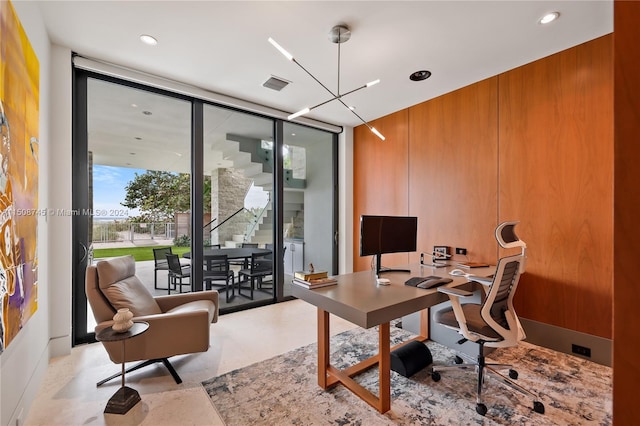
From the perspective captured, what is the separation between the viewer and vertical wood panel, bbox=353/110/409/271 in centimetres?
Answer: 440

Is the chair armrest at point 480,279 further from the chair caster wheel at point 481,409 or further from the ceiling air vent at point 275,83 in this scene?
the ceiling air vent at point 275,83

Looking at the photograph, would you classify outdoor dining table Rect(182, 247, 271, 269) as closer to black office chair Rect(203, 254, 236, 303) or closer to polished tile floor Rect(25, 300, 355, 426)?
black office chair Rect(203, 254, 236, 303)

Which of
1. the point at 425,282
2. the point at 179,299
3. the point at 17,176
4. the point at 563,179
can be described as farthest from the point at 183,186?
the point at 563,179

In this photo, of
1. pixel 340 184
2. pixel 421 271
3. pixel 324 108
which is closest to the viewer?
pixel 421 271

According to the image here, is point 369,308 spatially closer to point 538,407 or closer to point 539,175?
point 538,407

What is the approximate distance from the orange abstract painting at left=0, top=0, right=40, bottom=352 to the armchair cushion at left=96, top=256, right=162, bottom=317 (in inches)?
17.4

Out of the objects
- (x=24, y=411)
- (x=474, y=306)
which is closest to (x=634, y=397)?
(x=474, y=306)

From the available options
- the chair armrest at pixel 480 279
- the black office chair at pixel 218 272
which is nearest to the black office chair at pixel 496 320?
the chair armrest at pixel 480 279

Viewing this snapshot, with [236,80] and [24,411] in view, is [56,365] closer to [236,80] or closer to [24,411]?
[24,411]

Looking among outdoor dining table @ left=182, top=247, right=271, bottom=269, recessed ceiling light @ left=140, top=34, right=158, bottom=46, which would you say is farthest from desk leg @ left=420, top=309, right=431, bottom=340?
recessed ceiling light @ left=140, top=34, right=158, bottom=46

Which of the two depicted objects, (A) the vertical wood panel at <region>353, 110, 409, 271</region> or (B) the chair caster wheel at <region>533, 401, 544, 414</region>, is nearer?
(B) the chair caster wheel at <region>533, 401, 544, 414</region>

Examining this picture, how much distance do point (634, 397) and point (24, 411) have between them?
305 centimetres

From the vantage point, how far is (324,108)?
4328 millimetres

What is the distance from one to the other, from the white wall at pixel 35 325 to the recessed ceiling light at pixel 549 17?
3.83 metres
